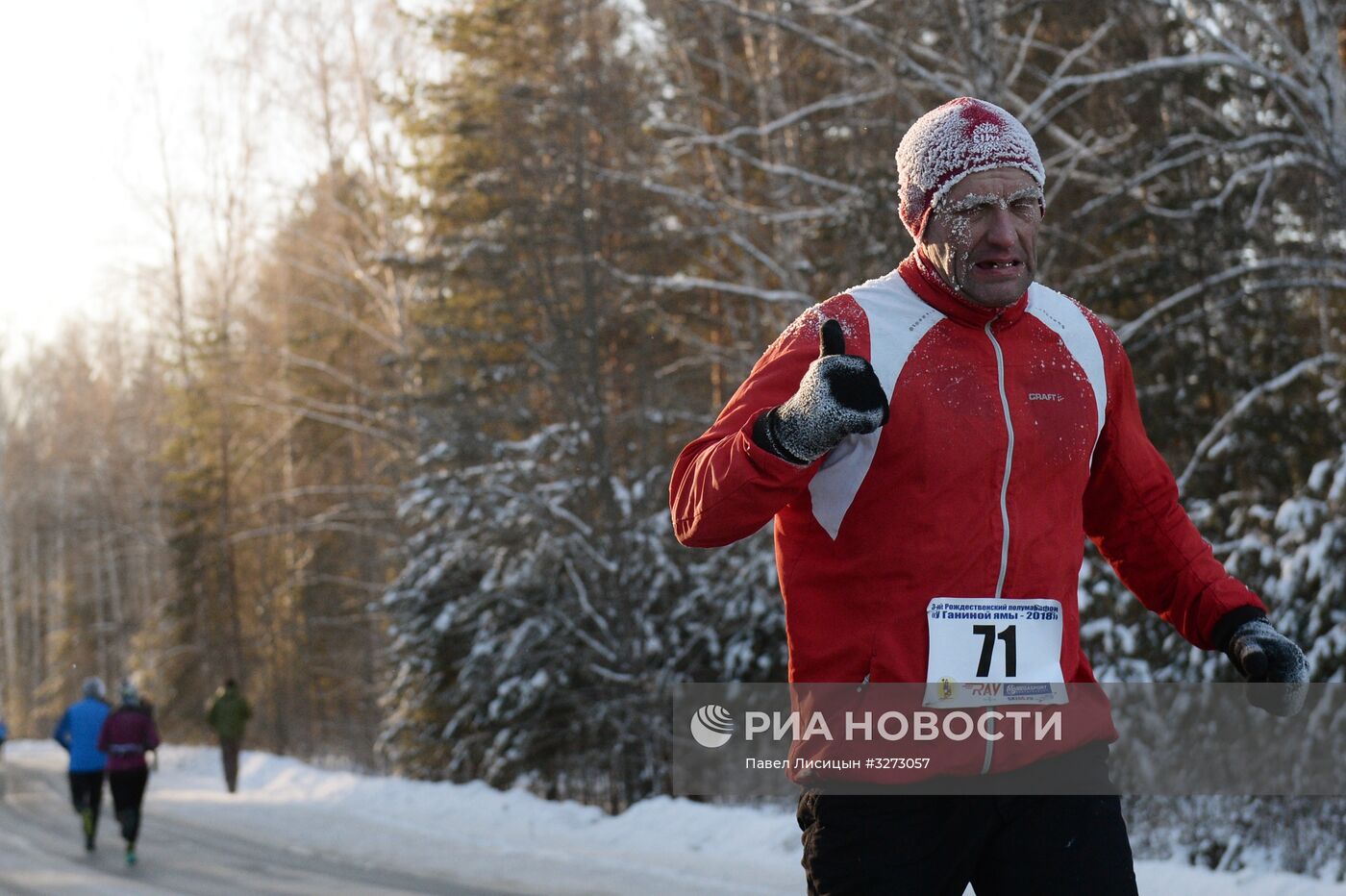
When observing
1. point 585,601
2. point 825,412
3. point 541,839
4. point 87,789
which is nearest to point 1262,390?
point 541,839

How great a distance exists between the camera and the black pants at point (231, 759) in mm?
22500

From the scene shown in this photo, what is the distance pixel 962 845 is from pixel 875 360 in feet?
2.78

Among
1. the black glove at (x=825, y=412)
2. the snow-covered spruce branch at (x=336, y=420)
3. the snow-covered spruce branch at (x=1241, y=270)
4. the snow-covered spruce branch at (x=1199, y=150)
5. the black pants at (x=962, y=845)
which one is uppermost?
the snow-covered spruce branch at (x=336, y=420)

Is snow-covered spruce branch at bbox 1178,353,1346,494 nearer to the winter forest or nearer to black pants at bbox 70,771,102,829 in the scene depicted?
the winter forest

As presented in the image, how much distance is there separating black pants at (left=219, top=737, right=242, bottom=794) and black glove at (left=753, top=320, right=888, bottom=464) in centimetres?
2117

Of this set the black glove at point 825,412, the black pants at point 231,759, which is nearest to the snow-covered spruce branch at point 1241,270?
the black glove at point 825,412

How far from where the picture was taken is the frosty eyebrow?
2771 mm

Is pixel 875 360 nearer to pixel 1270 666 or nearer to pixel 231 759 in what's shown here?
pixel 1270 666

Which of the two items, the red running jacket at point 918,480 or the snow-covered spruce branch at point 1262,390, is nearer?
the red running jacket at point 918,480

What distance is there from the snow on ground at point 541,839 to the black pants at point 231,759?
1.44m

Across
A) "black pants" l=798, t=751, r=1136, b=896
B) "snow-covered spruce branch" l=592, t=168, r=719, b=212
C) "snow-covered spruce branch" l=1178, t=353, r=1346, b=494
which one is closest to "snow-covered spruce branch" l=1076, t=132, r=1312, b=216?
"snow-covered spruce branch" l=1178, t=353, r=1346, b=494

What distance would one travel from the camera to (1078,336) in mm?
2963

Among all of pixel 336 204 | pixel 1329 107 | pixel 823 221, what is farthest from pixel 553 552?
pixel 336 204

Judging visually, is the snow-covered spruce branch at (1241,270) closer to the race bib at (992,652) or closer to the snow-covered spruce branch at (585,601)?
the snow-covered spruce branch at (585,601)
